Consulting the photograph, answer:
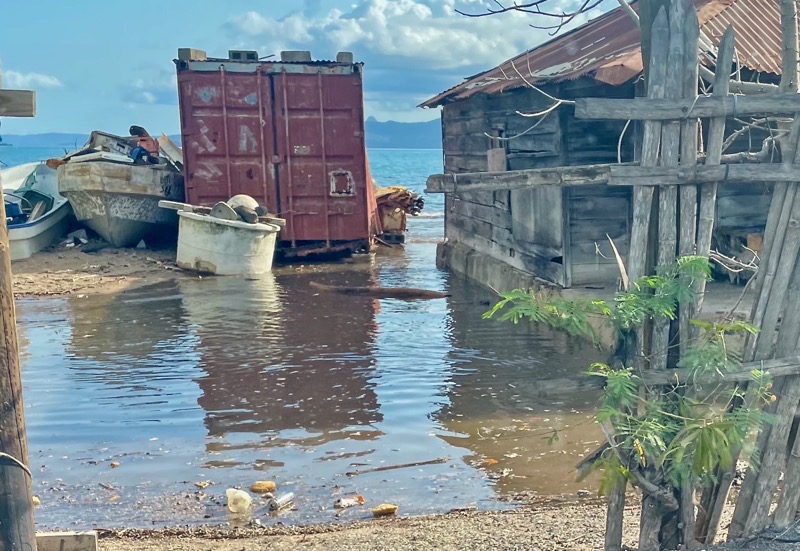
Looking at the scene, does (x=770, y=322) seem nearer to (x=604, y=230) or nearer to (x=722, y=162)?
(x=722, y=162)

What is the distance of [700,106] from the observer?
3.55m

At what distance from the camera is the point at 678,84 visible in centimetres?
356

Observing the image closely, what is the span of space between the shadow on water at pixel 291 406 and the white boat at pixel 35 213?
4.05 m

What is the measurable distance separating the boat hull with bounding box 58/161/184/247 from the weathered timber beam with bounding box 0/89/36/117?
12.7 metres

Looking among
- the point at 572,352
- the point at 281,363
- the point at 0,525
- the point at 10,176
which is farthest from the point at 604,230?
the point at 10,176

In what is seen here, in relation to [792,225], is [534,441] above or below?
below

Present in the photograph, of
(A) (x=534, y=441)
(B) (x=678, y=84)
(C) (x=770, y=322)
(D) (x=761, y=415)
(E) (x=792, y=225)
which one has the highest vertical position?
(B) (x=678, y=84)

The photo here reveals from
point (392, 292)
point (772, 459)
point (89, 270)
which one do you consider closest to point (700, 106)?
point (772, 459)

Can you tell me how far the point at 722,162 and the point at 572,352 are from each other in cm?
537

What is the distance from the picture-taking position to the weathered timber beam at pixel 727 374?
11.7ft

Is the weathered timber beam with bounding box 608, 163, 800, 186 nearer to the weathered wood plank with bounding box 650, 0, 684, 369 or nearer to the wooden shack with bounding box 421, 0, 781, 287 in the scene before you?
the weathered wood plank with bounding box 650, 0, 684, 369

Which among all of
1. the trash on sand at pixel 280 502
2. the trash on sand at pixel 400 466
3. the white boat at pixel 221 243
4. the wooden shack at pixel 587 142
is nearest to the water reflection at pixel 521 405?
the trash on sand at pixel 400 466

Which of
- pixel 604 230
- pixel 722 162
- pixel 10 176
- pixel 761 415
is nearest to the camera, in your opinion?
pixel 761 415

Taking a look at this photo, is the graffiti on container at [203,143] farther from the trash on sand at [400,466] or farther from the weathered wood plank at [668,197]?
the weathered wood plank at [668,197]
